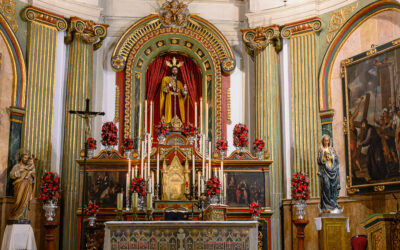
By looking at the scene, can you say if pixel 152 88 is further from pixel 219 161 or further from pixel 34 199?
pixel 34 199

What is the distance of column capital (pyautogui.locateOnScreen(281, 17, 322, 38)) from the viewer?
14.4 m

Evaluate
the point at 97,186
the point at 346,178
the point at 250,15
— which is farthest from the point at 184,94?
the point at 346,178

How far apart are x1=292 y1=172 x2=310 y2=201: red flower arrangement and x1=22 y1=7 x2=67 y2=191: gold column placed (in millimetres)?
6097

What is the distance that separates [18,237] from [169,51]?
273 inches

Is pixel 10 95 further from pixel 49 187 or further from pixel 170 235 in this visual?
pixel 170 235

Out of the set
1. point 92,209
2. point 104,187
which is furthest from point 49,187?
point 104,187

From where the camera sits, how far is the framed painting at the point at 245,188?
1338 centimetres

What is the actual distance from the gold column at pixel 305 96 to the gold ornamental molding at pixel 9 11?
7.04m

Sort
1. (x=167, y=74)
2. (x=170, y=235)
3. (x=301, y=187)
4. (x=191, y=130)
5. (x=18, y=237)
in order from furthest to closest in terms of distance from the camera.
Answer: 1. (x=167, y=74)
2. (x=191, y=130)
3. (x=301, y=187)
4. (x=18, y=237)
5. (x=170, y=235)

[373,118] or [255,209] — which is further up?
[373,118]

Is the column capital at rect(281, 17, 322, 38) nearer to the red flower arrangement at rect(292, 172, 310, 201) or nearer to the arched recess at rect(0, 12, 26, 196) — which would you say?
the red flower arrangement at rect(292, 172, 310, 201)

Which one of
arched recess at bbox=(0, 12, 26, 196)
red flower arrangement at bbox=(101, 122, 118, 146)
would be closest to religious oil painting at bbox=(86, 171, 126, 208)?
red flower arrangement at bbox=(101, 122, 118, 146)

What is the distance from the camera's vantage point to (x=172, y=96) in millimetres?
15898

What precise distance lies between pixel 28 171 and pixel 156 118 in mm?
4567
